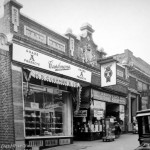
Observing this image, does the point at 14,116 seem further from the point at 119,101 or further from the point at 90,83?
the point at 119,101

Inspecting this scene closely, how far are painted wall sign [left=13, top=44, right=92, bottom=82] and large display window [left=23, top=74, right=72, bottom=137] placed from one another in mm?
1110

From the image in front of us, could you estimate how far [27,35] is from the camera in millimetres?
11844

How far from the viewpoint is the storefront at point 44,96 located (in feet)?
36.6

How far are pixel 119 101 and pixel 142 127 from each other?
1294cm

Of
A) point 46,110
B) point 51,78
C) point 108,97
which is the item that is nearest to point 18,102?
point 51,78

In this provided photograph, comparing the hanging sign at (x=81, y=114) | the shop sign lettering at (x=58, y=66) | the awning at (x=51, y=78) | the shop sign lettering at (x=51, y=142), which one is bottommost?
the shop sign lettering at (x=51, y=142)

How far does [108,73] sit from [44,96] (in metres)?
5.01

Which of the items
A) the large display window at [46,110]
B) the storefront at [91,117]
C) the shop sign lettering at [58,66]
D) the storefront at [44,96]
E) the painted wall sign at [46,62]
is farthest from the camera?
the storefront at [91,117]

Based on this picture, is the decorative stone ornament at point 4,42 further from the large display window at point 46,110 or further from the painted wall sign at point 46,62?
the large display window at point 46,110

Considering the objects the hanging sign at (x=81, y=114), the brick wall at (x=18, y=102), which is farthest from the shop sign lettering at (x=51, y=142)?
the hanging sign at (x=81, y=114)

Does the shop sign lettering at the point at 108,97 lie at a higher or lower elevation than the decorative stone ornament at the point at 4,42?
lower

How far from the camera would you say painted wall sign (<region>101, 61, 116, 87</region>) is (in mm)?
15344

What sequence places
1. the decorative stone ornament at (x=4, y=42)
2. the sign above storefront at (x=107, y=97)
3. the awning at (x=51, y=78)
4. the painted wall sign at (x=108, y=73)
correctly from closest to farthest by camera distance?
the decorative stone ornament at (x=4, y=42) < the awning at (x=51, y=78) < the painted wall sign at (x=108, y=73) < the sign above storefront at (x=107, y=97)

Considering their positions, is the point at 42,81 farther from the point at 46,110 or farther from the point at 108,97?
the point at 108,97
